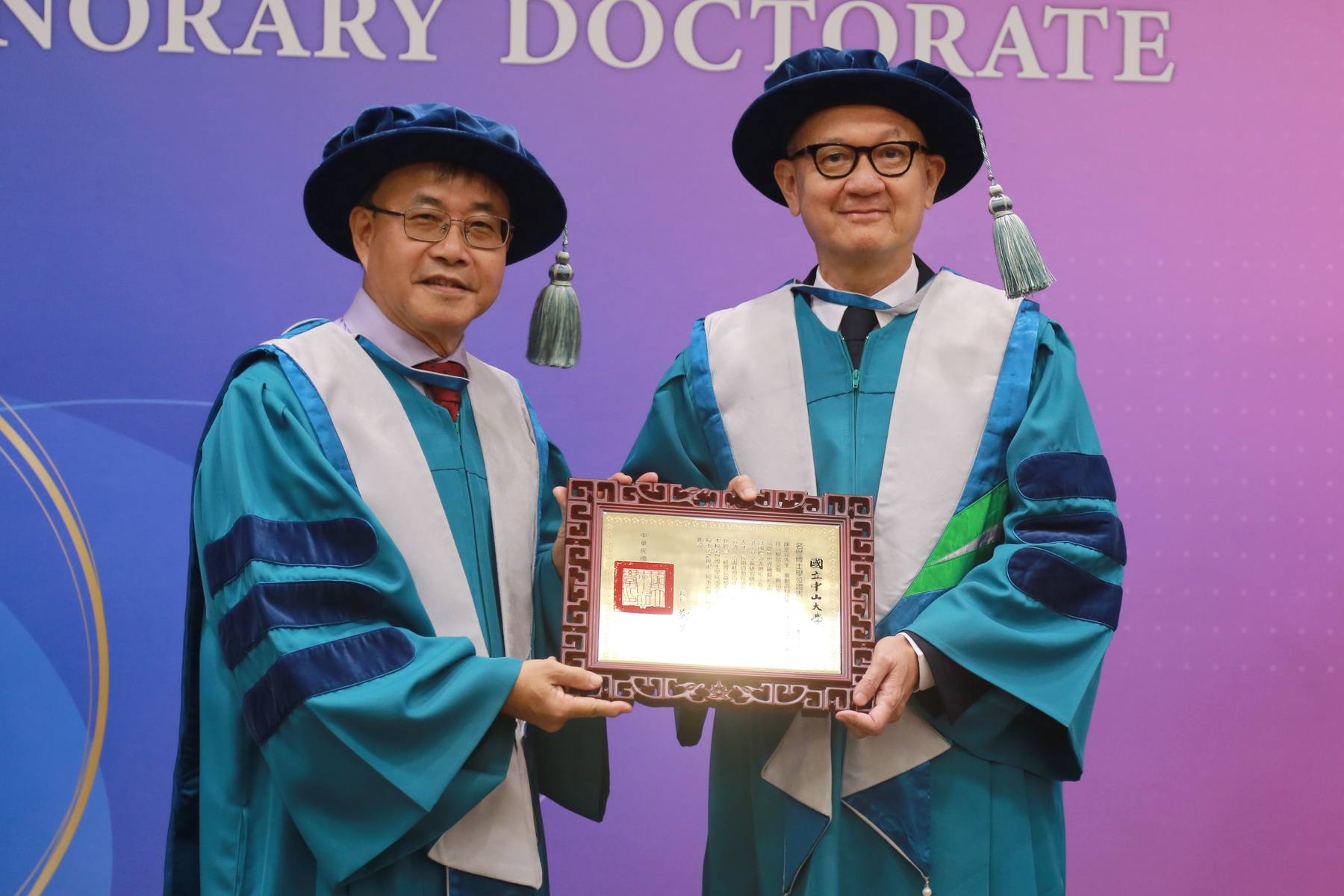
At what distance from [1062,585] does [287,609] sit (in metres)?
1.33

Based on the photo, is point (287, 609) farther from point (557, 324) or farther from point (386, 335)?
point (557, 324)

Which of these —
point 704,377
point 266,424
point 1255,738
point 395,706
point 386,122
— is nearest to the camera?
point 395,706

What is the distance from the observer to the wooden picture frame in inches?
79.6

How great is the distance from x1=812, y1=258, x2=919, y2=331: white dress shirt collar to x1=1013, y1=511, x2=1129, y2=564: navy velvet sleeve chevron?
50 cm

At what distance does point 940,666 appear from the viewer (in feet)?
6.77

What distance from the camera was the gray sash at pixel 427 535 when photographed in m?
2.17

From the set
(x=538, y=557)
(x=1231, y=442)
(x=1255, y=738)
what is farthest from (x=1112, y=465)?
(x=538, y=557)

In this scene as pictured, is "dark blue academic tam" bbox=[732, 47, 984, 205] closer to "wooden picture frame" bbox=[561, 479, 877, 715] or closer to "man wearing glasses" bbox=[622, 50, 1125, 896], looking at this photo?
"man wearing glasses" bbox=[622, 50, 1125, 896]

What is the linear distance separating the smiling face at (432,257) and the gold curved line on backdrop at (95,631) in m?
1.64

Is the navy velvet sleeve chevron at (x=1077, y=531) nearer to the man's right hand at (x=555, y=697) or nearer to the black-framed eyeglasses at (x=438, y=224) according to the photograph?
the man's right hand at (x=555, y=697)

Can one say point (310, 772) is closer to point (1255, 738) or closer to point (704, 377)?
point (704, 377)

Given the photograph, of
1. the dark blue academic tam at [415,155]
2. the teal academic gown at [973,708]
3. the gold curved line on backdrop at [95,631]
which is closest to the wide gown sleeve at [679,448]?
the teal academic gown at [973,708]

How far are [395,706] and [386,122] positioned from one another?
42.1 inches

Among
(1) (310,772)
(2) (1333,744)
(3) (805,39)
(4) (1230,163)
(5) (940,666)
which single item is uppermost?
(3) (805,39)
